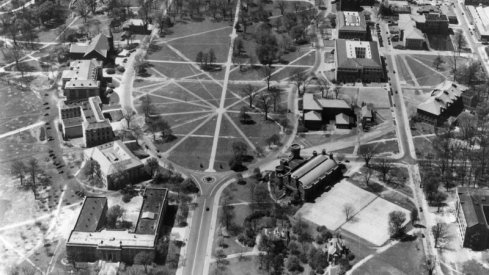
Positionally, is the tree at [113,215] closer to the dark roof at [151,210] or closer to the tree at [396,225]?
the dark roof at [151,210]

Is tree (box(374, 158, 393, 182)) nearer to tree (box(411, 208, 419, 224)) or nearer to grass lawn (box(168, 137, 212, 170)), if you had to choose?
tree (box(411, 208, 419, 224))

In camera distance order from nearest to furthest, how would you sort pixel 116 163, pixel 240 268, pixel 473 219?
pixel 240 268 < pixel 473 219 < pixel 116 163

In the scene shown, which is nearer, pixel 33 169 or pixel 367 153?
pixel 33 169

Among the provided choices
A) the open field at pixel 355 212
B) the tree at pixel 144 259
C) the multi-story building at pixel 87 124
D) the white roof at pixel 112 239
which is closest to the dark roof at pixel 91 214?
the white roof at pixel 112 239

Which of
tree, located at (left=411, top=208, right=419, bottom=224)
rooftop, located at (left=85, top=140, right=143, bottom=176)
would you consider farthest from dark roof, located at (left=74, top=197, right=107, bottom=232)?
tree, located at (left=411, top=208, right=419, bottom=224)

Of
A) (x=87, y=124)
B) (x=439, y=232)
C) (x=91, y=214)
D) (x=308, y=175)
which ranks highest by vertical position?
(x=87, y=124)

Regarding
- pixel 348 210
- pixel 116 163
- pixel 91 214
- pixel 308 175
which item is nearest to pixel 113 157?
pixel 116 163

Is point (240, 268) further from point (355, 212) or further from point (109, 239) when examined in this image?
point (355, 212)

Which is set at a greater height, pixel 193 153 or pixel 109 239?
pixel 109 239

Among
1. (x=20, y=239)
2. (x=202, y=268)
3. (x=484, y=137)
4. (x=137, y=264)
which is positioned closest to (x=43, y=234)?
(x=20, y=239)
